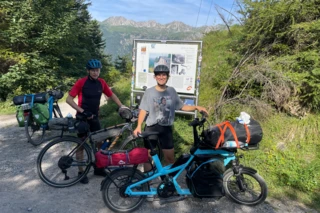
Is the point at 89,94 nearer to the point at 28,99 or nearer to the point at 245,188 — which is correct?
the point at 28,99

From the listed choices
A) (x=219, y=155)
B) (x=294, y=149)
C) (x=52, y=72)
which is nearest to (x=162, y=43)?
(x=219, y=155)

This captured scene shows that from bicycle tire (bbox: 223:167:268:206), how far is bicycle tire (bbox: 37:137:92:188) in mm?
2176

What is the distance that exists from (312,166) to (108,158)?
3659 millimetres

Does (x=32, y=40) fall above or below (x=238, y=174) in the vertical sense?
above

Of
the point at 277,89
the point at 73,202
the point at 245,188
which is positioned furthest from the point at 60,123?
the point at 277,89

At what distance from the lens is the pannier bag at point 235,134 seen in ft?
10.3

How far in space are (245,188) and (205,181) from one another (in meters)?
0.63

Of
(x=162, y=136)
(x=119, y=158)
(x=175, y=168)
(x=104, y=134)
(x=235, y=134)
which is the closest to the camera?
(x=235, y=134)

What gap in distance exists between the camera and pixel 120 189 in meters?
3.27

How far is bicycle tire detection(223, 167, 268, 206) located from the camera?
343 cm

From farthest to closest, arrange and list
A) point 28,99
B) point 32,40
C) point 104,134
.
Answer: point 32,40
point 28,99
point 104,134

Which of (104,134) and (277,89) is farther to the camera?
(277,89)

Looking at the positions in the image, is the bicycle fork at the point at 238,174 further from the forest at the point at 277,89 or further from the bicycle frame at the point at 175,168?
the forest at the point at 277,89

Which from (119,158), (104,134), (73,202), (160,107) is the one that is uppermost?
(160,107)
